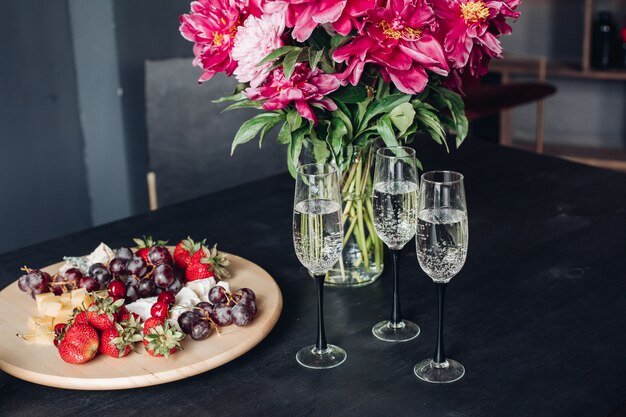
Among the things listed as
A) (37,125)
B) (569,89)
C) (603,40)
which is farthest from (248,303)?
(569,89)

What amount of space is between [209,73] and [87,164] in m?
1.80

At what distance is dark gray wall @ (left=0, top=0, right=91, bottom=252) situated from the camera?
8.92ft

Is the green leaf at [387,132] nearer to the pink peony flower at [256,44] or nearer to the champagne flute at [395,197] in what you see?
the champagne flute at [395,197]

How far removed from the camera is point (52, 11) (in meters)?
2.78

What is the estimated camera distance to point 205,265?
130cm

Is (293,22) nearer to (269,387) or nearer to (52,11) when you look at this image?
(269,387)

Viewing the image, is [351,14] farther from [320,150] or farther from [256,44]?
[320,150]

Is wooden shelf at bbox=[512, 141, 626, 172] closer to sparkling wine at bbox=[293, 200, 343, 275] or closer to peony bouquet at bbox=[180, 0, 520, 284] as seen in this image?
peony bouquet at bbox=[180, 0, 520, 284]

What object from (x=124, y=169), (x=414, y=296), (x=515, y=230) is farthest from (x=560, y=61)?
(x=414, y=296)

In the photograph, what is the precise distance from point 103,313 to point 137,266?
0.63 feet

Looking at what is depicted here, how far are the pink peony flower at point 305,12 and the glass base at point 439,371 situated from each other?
47 cm

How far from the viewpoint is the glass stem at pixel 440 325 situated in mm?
1079

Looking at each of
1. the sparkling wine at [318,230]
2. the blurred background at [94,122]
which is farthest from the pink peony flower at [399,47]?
the blurred background at [94,122]

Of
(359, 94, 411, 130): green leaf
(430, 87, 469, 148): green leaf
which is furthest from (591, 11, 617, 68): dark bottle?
(359, 94, 411, 130): green leaf
